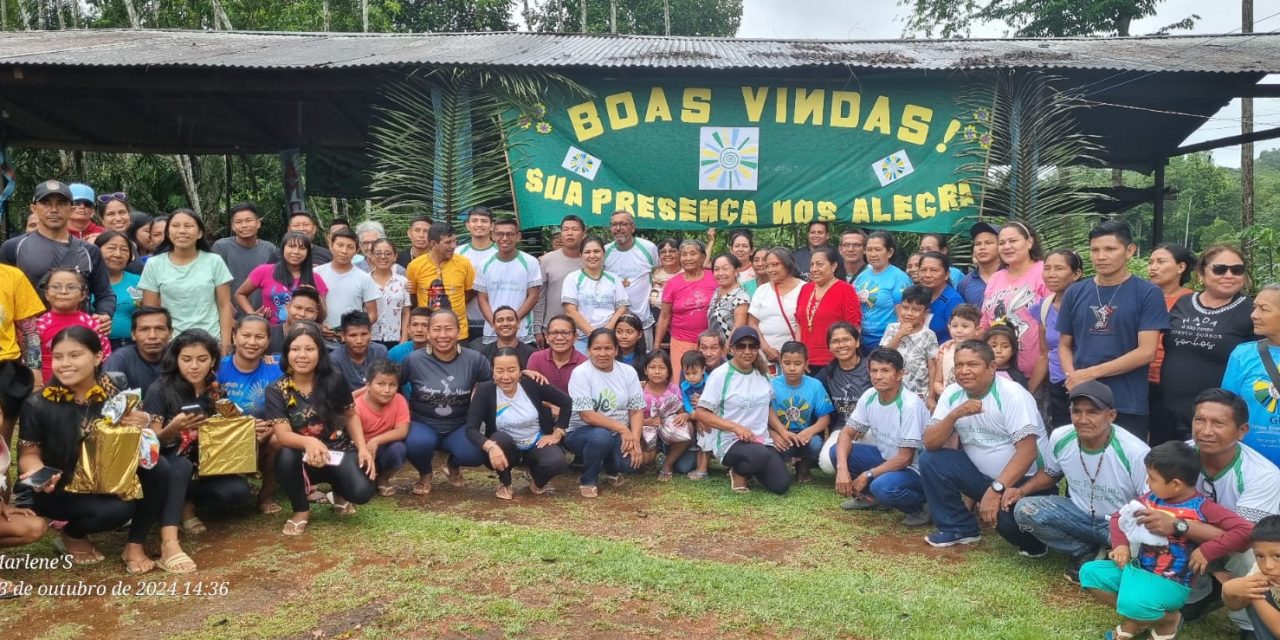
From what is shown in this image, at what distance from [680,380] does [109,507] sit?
3.52 m

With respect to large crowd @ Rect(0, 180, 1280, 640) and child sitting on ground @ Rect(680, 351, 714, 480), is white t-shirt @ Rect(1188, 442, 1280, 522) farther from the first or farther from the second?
child sitting on ground @ Rect(680, 351, 714, 480)

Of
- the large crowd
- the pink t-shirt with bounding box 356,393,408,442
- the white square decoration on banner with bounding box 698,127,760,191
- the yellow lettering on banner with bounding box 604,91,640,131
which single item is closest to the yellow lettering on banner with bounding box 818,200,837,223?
the white square decoration on banner with bounding box 698,127,760,191

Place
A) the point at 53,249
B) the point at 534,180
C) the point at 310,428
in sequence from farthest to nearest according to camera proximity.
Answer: the point at 534,180 < the point at 53,249 < the point at 310,428

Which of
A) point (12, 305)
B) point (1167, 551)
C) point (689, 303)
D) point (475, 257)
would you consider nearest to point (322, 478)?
point (12, 305)

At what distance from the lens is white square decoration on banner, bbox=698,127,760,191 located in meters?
8.02

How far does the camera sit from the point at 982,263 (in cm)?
589

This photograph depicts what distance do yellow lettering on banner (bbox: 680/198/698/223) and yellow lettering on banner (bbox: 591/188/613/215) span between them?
2.23 ft

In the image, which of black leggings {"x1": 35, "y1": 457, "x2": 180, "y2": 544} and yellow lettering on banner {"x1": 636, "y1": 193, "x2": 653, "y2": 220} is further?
yellow lettering on banner {"x1": 636, "y1": 193, "x2": 653, "y2": 220}

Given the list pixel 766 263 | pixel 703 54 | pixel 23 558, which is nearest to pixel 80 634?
pixel 23 558

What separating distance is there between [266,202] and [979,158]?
38.9 feet

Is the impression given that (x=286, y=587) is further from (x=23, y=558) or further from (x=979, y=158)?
(x=979, y=158)

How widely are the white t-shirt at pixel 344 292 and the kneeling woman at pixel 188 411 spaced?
1.51m

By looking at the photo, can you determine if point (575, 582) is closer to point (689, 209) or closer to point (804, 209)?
point (689, 209)

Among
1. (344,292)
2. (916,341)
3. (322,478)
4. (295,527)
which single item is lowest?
(295,527)
